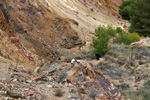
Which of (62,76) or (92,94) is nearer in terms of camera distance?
(92,94)

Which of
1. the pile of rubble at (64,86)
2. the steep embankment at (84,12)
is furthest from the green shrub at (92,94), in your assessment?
the steep embankment at (84,12)

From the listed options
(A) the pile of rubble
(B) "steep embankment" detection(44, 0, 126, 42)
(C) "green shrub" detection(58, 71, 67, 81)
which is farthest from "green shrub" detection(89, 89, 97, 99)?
(B) "steep embankment" detection(44, 0, 126, 42)

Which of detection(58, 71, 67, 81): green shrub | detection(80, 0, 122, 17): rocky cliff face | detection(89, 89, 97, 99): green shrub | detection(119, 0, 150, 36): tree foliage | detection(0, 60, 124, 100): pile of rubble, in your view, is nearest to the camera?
detection(0, 60, 124, 100): pile of rubble

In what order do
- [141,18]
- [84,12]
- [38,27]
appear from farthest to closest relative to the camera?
[84,12] → [141,18] → [38,27]

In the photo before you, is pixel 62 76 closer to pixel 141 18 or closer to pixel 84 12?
pixel 141 18

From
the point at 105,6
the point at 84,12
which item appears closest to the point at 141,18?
the point at 84,12

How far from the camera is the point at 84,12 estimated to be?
26.3m

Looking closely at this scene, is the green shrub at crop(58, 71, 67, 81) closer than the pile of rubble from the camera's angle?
No

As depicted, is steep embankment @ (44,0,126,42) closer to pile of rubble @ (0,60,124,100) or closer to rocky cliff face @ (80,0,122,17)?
rocky cliff face @ (80,0,122,17)

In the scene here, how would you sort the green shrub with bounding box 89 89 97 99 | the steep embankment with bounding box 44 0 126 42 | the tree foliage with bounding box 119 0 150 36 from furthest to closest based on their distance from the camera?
1. the tree foliage with bounding box 119 0 150 36
2. the steep embankment with bounding box 44 0 126 42
3. the green shrub with bounding box 89 89 97 99

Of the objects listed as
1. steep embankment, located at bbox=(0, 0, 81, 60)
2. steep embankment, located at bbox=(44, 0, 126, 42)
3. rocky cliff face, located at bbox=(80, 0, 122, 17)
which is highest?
rocky cliff face, located at bbox=(80, 0, 122, 17)

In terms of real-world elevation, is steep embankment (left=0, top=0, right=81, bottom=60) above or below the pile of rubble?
above

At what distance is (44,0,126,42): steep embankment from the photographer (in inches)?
785

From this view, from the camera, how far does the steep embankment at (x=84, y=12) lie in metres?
19.9
